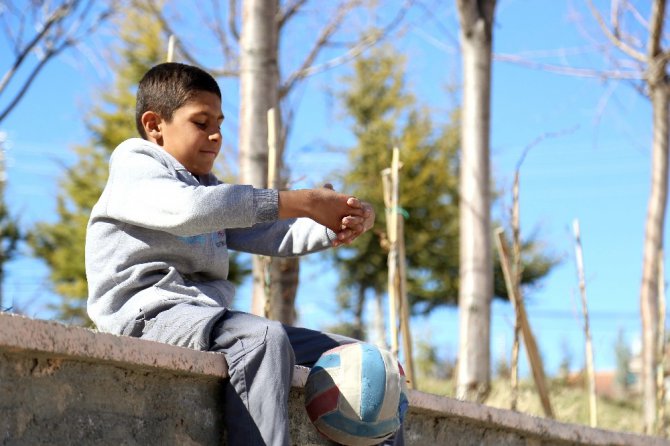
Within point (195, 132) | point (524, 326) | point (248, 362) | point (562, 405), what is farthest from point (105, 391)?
point (562, 405)

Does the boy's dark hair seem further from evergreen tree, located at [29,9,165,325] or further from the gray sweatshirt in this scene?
evergreen tree, located at [29,9,165,325]

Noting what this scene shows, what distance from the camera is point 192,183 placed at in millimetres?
2900

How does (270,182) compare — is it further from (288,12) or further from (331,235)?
(288,12)

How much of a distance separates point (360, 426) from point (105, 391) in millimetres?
703

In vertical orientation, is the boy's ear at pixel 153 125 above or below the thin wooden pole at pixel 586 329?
above

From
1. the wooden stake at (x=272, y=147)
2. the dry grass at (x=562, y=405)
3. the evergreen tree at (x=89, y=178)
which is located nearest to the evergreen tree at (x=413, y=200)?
the evergreen tree at (x=89, y=178)

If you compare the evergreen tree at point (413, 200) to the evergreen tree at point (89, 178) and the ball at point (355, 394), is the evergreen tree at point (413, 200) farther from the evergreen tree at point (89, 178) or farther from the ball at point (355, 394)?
the ball at point (355, 394)

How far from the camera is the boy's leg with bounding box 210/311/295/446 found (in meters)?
2.54

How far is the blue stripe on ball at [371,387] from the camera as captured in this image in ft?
8.95

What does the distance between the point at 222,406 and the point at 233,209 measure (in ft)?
1.83

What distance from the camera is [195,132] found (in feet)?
9.71

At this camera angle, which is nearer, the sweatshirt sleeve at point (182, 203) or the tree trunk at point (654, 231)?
the sweatshirt sleeve at point (182, 203)

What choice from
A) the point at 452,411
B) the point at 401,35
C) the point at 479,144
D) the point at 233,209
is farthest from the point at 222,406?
the point at 401,35

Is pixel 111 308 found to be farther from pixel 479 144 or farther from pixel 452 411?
pixel 479 144
